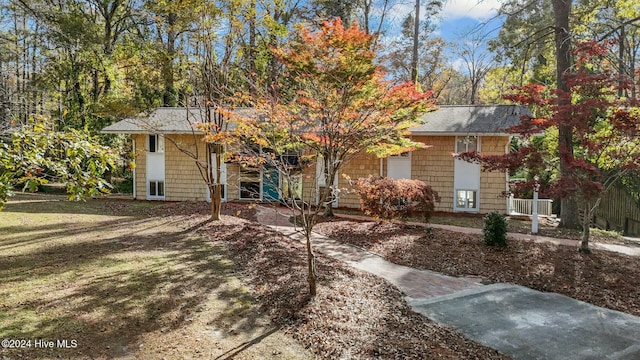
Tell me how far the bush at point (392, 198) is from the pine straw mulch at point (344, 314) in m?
3.87

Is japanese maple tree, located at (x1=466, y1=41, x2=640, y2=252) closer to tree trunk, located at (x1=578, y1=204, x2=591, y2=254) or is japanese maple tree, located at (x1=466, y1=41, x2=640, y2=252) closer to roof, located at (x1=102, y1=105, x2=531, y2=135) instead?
tree trunk, located at (x1=578, y1=204, x2=591, y2=254)

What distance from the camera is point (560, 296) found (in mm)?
6395

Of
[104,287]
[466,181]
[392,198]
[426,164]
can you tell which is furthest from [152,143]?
[466,181]

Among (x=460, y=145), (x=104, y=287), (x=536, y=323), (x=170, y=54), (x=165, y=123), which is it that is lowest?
(x=536, y=323)

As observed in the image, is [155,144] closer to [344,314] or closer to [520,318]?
[344,314]

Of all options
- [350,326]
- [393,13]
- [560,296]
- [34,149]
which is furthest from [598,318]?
[393,13]

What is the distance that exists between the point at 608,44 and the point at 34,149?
10.4 meters

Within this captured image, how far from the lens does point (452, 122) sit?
1550cm

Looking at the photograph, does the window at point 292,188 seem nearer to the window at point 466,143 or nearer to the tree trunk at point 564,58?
the tree trunk at point 564,58

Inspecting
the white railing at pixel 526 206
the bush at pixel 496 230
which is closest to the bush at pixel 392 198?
the bush at pixel 496 230

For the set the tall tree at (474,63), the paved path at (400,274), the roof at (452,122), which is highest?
the tall tree at (474,63)

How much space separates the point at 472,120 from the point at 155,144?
535 inches

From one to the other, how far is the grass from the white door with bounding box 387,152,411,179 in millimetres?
8441

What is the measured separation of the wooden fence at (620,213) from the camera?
53.8 feet
